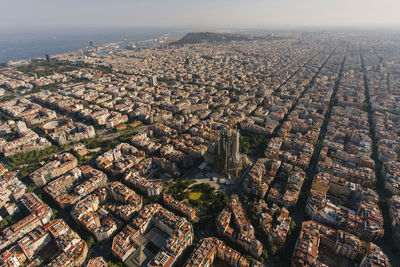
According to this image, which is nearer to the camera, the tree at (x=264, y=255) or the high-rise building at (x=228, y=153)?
the tree at (x=264, y=255)

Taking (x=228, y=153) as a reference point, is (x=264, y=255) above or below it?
below

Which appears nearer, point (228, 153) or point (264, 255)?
point (264, 255)

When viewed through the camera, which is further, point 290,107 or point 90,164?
point 290,107

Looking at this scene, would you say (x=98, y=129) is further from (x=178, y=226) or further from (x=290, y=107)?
(x=290, y=107)

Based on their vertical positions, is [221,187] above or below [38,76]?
below

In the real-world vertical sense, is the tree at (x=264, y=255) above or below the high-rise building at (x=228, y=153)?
below

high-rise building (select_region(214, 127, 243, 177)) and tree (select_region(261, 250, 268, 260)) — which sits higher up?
high-rise building (select_region(214, 127, 243, 177))

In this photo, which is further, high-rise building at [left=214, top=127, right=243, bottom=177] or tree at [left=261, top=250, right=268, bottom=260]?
high-rise building at [left=214, top=127, right=243, bottom=177]

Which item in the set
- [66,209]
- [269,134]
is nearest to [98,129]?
[66,209]
